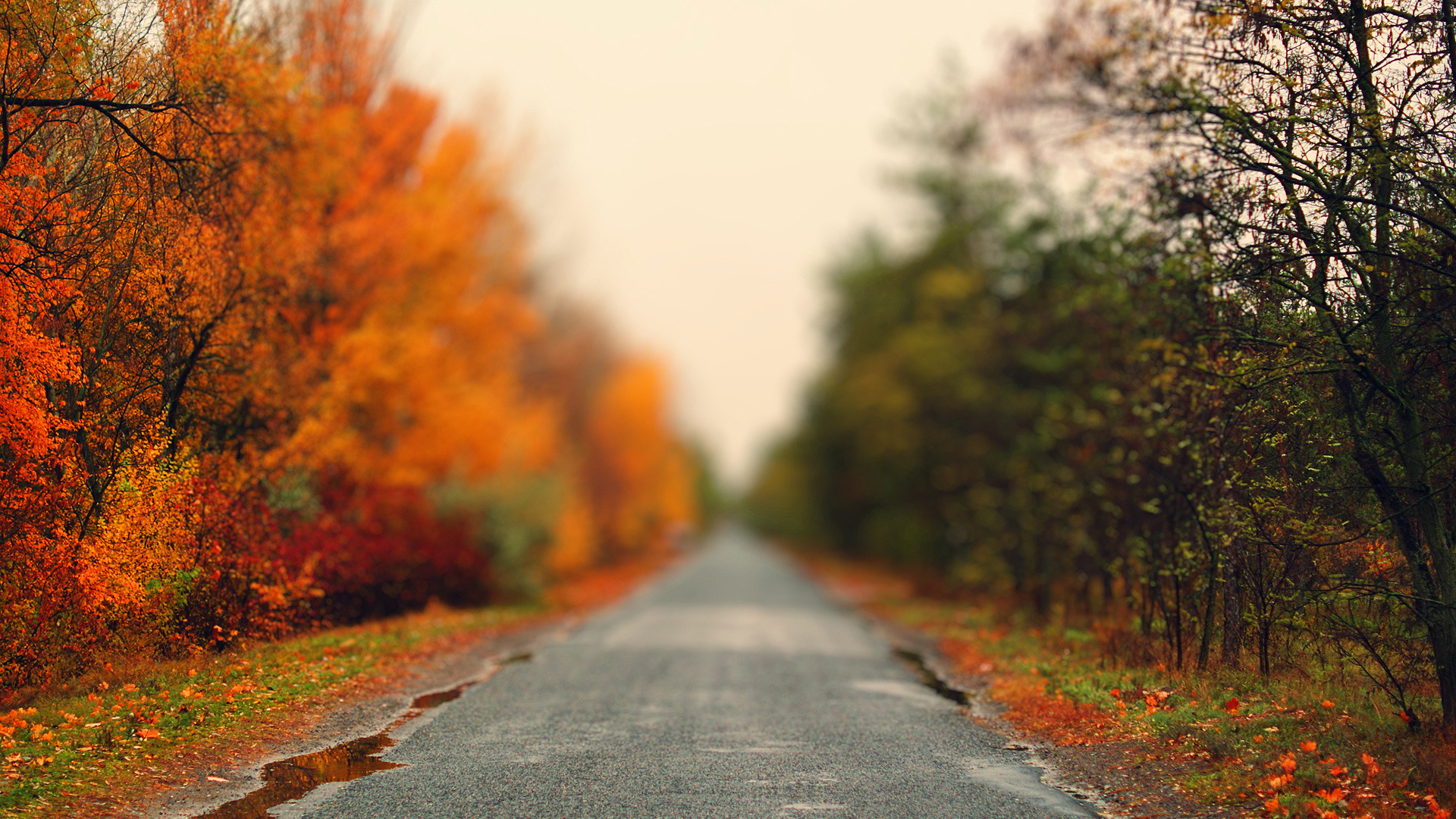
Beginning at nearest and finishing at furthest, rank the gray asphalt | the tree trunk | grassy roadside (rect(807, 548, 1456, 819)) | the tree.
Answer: grassy roadside (rect(807, 548, 1456, 819)) < the gray asphalt < the tree < the tree trunk

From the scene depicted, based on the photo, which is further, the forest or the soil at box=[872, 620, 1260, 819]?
the forest

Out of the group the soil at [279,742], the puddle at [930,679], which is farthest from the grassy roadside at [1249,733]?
the soil at [279,742]

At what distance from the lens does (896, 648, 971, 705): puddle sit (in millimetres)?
11078

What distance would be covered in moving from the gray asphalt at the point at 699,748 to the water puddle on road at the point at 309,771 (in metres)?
0.18

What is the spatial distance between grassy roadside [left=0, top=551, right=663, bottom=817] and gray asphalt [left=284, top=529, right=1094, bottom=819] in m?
1.17

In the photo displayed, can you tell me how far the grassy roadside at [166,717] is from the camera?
6.47 meters

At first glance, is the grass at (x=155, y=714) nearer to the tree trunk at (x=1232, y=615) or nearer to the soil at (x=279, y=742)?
the soil at (x=279, y=742)

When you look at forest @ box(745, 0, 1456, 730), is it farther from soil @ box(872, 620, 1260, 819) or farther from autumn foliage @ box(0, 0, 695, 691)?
autumn foliage @ box(0, 0, 695, 691)

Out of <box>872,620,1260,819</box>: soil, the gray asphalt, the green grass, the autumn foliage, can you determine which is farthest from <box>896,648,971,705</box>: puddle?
the autumn foliage

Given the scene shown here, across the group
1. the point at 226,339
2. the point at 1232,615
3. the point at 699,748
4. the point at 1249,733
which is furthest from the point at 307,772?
the point at 1232,615

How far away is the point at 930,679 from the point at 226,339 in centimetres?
930

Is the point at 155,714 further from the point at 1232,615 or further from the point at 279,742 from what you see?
the point at 1232,615

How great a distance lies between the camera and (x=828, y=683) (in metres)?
12.0

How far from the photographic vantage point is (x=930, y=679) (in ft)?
41.0
